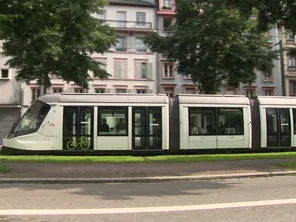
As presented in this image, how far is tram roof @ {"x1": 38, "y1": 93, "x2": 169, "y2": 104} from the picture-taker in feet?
58.4

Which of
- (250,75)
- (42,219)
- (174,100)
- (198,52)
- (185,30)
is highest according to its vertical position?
(185,30)

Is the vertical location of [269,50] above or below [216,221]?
above

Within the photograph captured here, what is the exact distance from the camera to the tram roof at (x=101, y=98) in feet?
58.4

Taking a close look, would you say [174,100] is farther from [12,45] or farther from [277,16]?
[12,45]

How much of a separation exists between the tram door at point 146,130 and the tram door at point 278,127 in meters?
6.06

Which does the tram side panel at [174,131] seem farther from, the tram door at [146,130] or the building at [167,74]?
the building at [167,74]

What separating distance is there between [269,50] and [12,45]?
16.5 meters

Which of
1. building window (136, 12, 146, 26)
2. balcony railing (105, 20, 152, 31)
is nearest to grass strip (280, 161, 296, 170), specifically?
balcony railing (105, 20, 152, 31)

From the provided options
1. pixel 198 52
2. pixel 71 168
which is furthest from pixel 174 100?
pixel 71 168

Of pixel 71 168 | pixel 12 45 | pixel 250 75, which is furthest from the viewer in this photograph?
pixel 250 75

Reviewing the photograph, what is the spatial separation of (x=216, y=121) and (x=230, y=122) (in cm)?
78

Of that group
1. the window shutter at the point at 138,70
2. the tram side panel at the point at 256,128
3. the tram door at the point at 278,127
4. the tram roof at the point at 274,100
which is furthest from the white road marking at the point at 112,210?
the window shutter at the point at 138,70

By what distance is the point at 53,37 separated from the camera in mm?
18484

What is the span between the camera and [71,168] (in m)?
11.9
